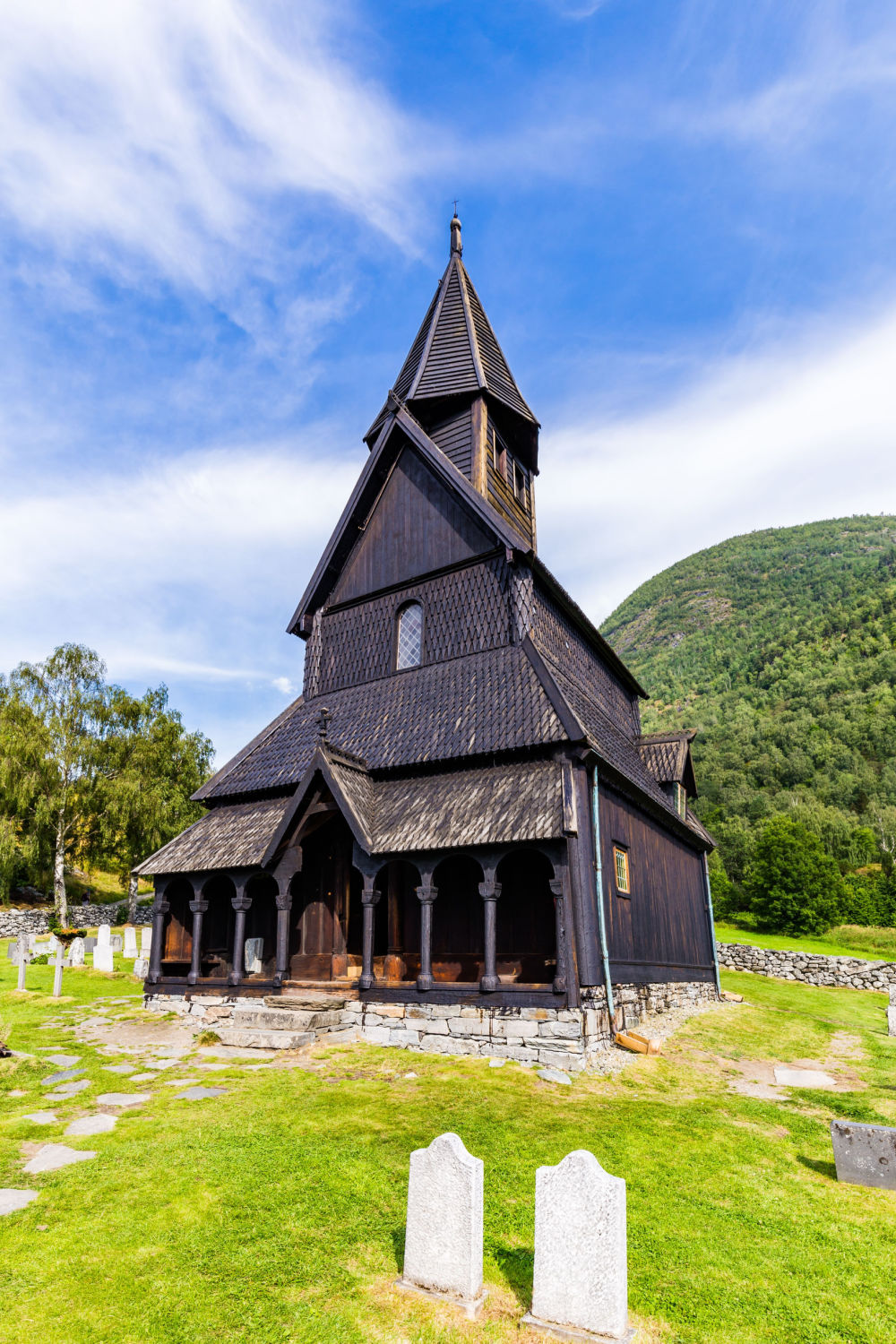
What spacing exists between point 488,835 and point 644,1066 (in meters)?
4.27

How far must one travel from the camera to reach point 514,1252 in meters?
5.37

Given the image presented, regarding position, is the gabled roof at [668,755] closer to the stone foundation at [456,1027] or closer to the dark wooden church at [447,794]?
the dark wooden church at [447,794]

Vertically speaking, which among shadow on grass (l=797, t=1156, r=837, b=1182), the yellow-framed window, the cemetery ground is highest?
the yellow-framed window

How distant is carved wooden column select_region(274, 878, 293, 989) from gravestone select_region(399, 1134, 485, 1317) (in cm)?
1076

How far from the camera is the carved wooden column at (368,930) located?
555 inches

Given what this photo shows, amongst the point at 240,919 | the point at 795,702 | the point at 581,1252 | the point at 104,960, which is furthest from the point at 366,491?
the point at 795,702

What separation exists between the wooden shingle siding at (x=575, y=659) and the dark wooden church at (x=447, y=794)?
0.11m

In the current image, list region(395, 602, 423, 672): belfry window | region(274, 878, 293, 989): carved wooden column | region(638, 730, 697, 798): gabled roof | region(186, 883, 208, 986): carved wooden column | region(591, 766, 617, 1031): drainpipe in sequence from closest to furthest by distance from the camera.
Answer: region(591, 766, 617, 1031): drainpipe
region(274, 878, 293, 989): carved wooden column
region(186, 883, 208, 986): carved wooden column
region(395, 602, 423, 672): belfry window
region(638, 730, 697, 798): gabled roof

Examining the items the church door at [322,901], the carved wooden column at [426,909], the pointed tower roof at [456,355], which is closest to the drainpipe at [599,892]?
the carved wooden column at [426,909]

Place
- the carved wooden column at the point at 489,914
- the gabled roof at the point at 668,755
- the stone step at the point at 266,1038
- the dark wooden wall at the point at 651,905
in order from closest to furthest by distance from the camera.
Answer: the stone step at the point at 266,1038 < the carved wooden column at the point at 489,914 < the dark wooden wall at the point at 651,905 < the gabled roof at the point at 668,755

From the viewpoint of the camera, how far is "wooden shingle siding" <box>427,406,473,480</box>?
66.2 ft

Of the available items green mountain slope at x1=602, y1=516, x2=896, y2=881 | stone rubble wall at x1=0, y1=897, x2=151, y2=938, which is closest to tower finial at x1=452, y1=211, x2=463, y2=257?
stone rubble wall at x1=0, y1=897, x2=151, y2=938

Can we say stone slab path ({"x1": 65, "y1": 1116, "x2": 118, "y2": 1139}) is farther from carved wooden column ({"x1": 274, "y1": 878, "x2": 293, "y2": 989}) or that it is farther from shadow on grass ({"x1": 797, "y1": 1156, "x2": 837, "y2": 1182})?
shadow on grass ({"x1": 797, "y1": 1156, "x2": 837, "y2": 1182})

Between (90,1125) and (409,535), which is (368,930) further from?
(409,535)
